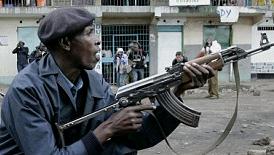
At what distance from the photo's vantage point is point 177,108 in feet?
8.62

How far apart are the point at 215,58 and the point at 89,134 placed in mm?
679

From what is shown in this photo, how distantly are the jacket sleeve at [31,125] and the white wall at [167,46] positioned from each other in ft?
71.6

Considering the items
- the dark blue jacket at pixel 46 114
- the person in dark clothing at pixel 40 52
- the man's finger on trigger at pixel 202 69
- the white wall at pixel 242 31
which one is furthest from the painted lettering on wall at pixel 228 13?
the dark blue jacket at pixel 46 114

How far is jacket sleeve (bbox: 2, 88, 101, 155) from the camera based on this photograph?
7.32 feet

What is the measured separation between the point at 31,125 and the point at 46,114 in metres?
0.10

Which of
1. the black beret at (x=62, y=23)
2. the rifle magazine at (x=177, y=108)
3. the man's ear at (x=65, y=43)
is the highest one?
the black beret at (x=62, y=23)

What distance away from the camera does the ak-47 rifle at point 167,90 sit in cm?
246

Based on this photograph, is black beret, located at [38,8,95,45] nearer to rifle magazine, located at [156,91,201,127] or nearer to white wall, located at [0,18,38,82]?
rifle magazine, located at [156,91,201,127]

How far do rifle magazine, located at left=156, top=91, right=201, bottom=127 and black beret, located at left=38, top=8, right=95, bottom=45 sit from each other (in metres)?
0.48

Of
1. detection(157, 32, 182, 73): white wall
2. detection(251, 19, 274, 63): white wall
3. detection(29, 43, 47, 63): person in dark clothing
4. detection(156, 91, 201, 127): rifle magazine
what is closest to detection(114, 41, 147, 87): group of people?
detection(29, 43, 47, 63): person in dark clothing

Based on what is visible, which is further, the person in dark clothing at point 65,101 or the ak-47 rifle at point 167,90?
the ak-47 rifle at point 167,90

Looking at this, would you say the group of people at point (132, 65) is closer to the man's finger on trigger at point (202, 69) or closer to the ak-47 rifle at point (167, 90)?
A: the ak-47 rifle at point (167, 90)

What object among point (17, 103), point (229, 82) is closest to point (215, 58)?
point (17, 103)

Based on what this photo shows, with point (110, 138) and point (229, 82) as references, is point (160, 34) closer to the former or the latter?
point (229, 82)
